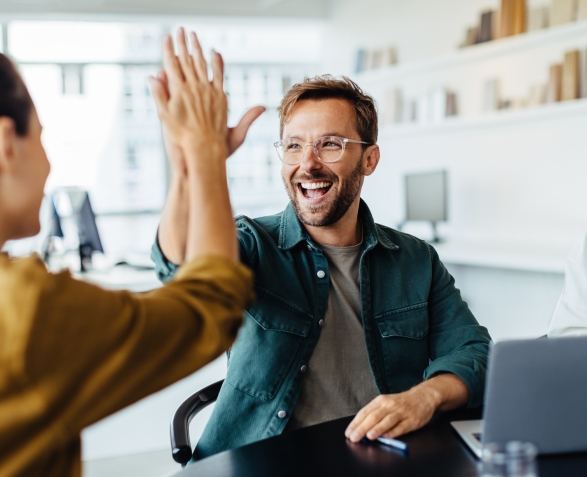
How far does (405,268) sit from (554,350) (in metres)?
0.79

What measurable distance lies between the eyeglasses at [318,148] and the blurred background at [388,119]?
180cm

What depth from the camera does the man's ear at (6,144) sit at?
0.78 metres

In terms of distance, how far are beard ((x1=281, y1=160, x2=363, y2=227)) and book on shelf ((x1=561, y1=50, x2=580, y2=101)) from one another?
272 cm

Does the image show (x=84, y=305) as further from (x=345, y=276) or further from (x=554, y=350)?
(x=345, y=276)

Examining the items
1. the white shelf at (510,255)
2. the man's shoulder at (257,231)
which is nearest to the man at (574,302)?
the man's shoulder at (257,231)

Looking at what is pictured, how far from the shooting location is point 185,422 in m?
1.52

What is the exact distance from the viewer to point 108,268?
13.8 ft

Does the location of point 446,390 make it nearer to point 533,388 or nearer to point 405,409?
point 405,409

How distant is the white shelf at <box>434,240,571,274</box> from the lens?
3.82 metres

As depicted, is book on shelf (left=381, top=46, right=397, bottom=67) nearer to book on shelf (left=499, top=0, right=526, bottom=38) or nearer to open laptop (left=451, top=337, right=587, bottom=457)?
book on shelf (left=499, top=0, right=526, bottom=38)

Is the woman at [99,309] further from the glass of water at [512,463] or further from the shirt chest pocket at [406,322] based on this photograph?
the shirt chest pocket at [406,322]

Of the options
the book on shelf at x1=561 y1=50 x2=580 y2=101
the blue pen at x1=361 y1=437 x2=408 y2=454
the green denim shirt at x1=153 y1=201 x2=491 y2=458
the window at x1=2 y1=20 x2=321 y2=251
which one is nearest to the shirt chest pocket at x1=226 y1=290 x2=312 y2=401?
the green denim shirt at x1=153 y1=201 x2=491 y2=458

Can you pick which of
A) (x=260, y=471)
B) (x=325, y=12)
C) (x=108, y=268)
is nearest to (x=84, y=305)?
(x=260, y=471)

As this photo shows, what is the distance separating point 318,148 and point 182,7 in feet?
15.5
